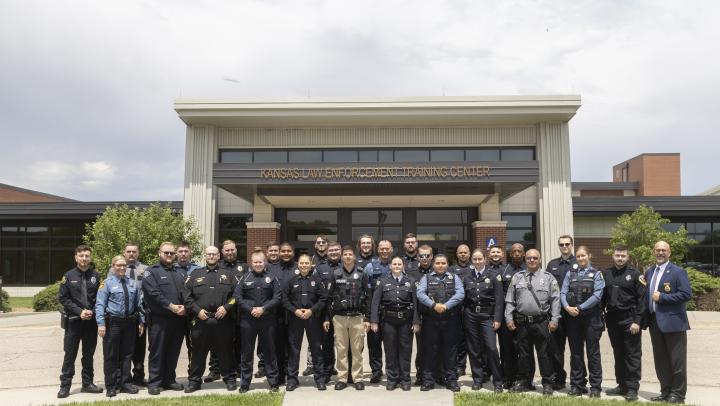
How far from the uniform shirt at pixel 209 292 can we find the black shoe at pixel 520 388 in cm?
407

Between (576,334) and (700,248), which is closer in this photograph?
(576,334)

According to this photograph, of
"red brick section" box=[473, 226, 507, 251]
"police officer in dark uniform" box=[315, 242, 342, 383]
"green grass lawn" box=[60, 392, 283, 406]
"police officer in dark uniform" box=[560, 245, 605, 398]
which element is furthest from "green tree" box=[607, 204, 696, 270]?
"green grass lawn" box=[60, 392, 283, 406]

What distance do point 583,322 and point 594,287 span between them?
1.66ft

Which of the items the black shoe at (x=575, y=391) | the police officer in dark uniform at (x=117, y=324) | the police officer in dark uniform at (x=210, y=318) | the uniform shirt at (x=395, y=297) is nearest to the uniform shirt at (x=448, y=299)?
the uniform shirt at (x=395, y=297)

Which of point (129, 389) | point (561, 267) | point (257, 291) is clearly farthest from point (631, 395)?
point (129, 389)

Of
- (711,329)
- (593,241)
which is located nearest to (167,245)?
(711,329)

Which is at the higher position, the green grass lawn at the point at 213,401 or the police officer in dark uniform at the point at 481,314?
the police officer in dark uniform at the point at 481,314

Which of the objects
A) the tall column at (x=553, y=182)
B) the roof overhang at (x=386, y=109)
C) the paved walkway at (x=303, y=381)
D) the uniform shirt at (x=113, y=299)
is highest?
the roof overhang at (x=386, y=109)

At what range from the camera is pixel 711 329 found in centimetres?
1428

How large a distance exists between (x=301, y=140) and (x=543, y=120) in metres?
9.93

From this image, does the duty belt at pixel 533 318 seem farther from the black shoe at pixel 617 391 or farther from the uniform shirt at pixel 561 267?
the black shoe at pixel 617 391

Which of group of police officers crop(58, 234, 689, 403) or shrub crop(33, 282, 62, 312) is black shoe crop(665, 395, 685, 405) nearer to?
group of police officers crop(58, 234, 689, 403)

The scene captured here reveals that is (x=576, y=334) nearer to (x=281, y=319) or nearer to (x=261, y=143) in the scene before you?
(x=281, y=319)

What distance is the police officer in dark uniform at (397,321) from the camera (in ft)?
26.5
